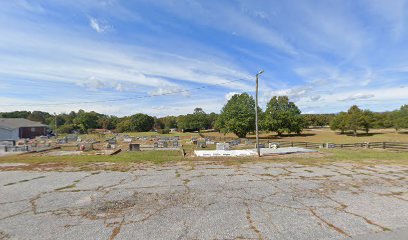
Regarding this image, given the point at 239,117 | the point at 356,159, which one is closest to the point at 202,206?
the point at 356,159

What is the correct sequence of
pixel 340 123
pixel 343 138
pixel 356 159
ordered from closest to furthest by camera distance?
pixel 356 159
pixel 343 138
pixel 340 123

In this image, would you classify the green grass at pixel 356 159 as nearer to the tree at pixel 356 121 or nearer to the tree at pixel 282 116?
the tree at pixel 282 116

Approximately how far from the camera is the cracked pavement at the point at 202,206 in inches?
214

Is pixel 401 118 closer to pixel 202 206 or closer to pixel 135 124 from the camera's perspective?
pixel 202 206

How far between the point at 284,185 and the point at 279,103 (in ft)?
205

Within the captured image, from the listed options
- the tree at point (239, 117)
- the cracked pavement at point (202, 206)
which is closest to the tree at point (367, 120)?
the tree at point (239, 117)

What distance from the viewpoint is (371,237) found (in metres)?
5.08

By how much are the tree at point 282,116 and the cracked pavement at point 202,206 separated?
52332mm

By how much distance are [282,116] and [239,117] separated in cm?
1633

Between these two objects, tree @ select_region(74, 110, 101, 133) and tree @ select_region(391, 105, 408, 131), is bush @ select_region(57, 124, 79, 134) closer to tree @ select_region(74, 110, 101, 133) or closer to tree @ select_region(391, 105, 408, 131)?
tree @ select_region(74, 110, 101, 133)

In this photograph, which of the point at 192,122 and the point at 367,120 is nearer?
the point at 367,120

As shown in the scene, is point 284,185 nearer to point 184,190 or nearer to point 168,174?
point 184,190

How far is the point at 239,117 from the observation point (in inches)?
2176

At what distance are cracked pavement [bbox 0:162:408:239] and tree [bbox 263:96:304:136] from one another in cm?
5233
